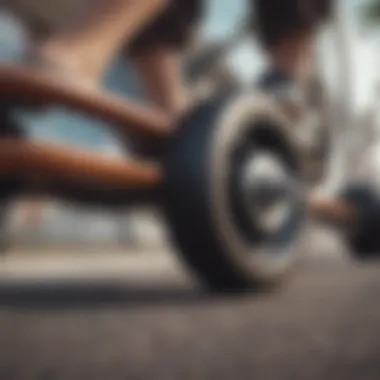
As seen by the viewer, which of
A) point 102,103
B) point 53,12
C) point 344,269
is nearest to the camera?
point 102,103

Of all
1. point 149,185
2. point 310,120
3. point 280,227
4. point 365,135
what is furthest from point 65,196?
point 365,135

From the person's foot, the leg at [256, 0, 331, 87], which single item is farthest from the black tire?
the person's foot

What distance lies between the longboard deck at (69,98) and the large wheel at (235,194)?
0.06 meters

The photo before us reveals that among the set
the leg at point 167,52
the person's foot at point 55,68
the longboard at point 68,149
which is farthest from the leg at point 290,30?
the person's foot at point 55,68

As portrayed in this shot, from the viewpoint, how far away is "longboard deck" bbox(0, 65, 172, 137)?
1073 millimetres

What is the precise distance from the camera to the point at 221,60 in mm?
2080

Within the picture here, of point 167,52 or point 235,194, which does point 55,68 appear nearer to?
point 235,194

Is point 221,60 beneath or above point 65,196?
above

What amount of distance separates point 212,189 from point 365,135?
1.53 metres

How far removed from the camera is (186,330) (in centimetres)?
96

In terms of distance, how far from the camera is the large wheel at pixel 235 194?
1.22m

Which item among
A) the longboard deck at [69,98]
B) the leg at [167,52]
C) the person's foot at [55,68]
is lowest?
the longboard deck at [69,98]

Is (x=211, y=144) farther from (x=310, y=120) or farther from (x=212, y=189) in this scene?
(x=310, y=120)

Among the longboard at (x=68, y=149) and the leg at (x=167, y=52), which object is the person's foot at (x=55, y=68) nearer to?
the longboard at (x=68, y=149)
